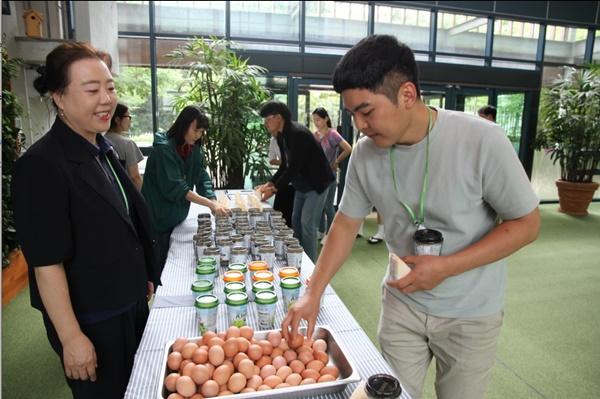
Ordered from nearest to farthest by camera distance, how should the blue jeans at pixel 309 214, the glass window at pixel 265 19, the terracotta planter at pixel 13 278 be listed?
the terracotta planter at pixel 13 278
the blue jeans at pixel 309 214
the glass window at pixel 265 19

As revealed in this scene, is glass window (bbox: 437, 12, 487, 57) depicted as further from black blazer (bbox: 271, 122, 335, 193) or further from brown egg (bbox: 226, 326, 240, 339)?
brown egg (bbox: 226, 326, 240, 339)

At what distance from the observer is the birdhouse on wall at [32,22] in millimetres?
4129

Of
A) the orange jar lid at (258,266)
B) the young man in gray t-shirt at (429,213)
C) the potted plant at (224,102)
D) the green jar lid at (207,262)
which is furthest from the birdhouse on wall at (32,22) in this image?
the young man in gray t-shirt at (429,213)

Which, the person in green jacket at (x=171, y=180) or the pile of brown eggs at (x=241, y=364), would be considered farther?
the person in green jacket at (x=171, y=180)

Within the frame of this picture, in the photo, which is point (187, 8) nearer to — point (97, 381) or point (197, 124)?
point (197, 124)

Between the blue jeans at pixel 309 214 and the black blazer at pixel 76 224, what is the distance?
7.51 ft

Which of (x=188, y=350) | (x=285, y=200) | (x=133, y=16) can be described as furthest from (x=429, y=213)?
(x=133, y=16)

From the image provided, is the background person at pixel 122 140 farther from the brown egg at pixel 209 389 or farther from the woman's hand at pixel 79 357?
the brown egg at pixel 209 389

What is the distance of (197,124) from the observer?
102 inches

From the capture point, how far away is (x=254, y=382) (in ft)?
3.26

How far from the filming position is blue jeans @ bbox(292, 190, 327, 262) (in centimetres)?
361

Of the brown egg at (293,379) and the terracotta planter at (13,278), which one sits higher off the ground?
the brown egg at (293,379)

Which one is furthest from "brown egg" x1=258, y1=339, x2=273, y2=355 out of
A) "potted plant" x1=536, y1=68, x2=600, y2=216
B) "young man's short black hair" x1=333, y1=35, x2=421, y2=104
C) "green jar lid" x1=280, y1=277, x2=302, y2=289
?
"potted plant" x1=536, y1=68, x2=600, y2=216

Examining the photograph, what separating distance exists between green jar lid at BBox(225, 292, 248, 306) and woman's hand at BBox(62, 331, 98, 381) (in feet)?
1.40
